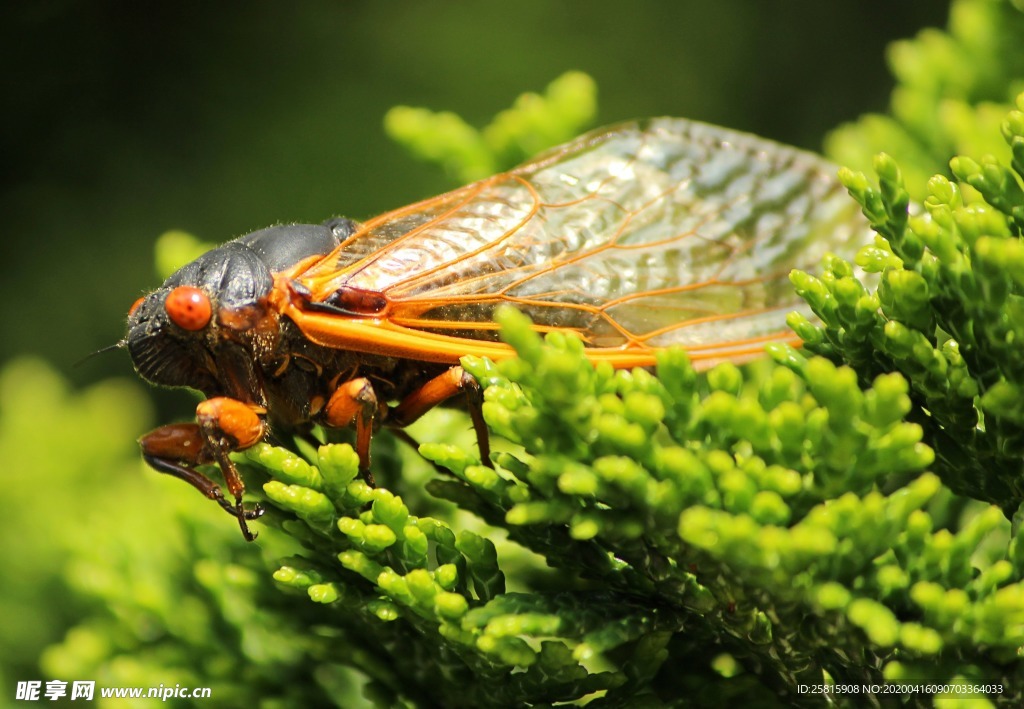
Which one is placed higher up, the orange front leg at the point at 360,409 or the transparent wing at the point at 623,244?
the transparent wing at the point at 623,244

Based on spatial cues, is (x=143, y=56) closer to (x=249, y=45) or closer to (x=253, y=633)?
(x=249, y=45)

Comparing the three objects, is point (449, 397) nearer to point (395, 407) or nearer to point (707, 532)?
point (395, 407)

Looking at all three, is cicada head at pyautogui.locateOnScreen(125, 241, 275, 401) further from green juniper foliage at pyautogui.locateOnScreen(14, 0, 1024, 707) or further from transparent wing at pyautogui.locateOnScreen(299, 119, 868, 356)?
green juniper foliage at pyautogui.locateOnScreen(14, 0, 1024, 707)

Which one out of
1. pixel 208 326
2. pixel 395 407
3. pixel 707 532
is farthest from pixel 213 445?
pixel 707 532

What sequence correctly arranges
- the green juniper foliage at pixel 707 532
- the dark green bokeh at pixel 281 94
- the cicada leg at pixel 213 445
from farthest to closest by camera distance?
the dark green bokeh at pixel 281 94 → the cicada leg at pixel 213 445 → the green juniper foliage at pixel 707 532

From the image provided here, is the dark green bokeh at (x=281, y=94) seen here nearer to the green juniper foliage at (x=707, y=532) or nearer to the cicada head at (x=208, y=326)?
the cicada head at (x=208, y=326)

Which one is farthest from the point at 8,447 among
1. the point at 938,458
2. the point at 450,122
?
the point at 938,458

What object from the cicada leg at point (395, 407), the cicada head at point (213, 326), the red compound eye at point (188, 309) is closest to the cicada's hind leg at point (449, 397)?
the cicada leg at point (395, 407)
